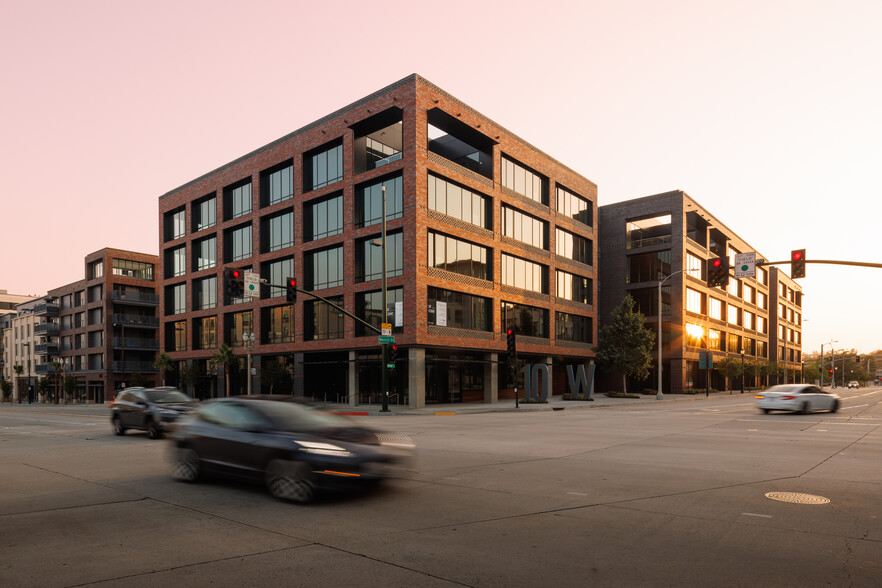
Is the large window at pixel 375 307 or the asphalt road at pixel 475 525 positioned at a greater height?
the large window at pixel 375 307

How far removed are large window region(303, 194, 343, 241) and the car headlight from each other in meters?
33.9

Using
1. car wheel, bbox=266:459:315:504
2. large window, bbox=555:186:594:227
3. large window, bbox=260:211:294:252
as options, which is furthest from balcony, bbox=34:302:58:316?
car wheel, bbox=266:459:315:504

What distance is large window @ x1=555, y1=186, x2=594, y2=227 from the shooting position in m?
52.2

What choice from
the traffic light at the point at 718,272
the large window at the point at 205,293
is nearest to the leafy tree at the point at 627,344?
the traffic light at the point at 718,272

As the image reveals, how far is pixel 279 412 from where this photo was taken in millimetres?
8766

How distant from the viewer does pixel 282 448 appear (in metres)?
8.09

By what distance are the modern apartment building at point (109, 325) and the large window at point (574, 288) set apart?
49.6 m

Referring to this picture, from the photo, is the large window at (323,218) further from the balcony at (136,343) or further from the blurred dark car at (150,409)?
the balcony at (136,343)

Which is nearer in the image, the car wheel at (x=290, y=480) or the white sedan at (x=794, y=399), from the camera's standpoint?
the car wheel at (x=290, y=480)

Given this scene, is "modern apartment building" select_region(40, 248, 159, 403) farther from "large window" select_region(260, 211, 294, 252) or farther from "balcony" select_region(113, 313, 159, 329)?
"large window" select_region(260, 211, 294, 252)

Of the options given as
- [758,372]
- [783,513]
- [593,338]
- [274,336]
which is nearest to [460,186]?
[274,336]

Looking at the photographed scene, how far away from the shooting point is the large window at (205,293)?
→ 52.3 metres

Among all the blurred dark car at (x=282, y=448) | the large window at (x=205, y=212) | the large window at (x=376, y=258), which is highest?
the large window at (x=205, y=212)

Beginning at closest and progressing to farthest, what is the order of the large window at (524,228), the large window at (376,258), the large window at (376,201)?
the large window at (376,258) < the large window at (376,201) < the large window at (524,228)
